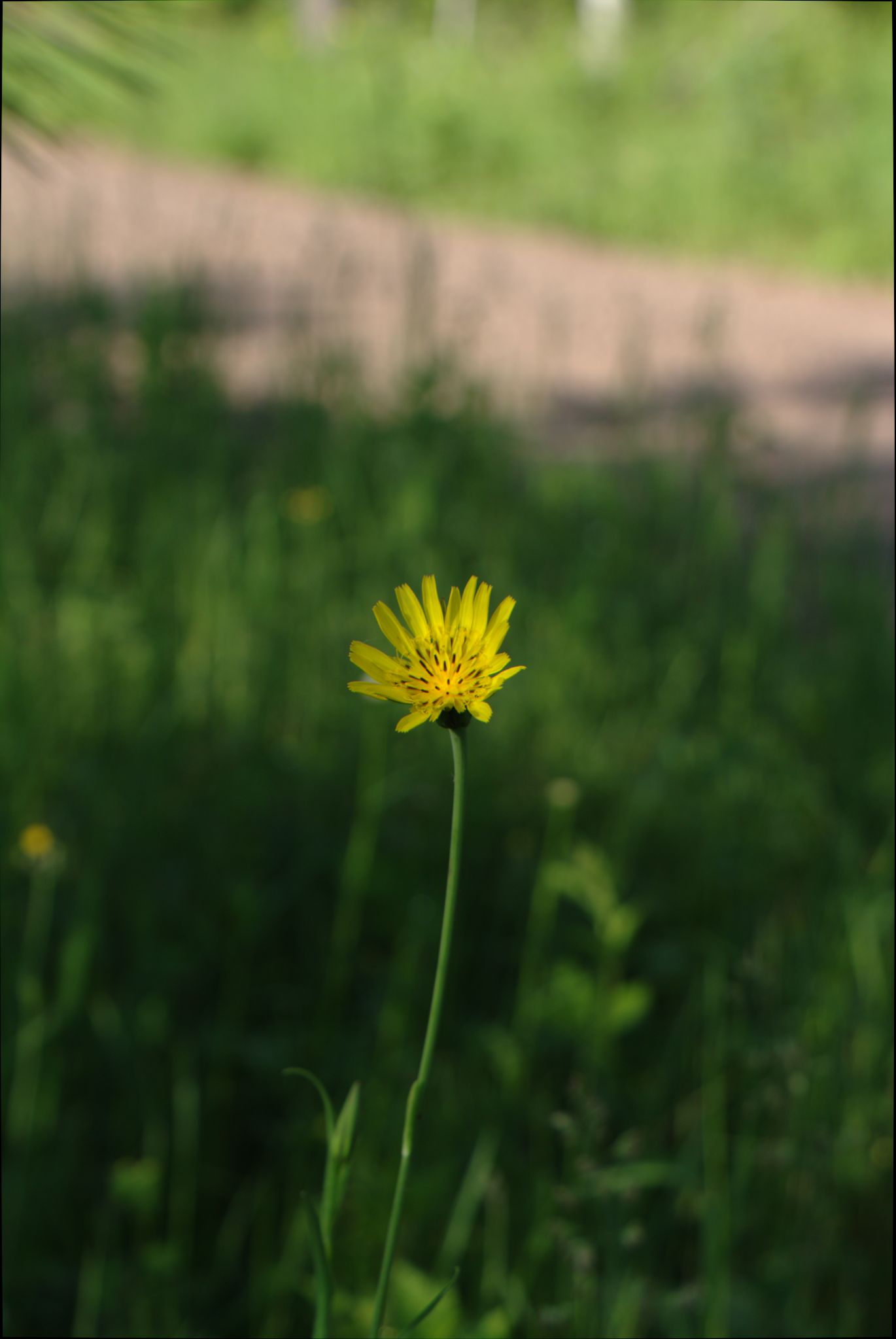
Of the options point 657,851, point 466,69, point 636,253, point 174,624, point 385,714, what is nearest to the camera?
point 385,714

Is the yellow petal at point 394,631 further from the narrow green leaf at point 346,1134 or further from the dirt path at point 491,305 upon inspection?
the dirt path at point 491,305

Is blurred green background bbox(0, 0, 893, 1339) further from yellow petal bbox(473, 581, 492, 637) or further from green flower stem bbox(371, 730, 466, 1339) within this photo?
yellow petal bbox(473, 581, 492, 637)

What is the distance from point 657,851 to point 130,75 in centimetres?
123

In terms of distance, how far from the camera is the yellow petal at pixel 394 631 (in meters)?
0.50

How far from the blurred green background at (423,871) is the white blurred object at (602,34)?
813cm

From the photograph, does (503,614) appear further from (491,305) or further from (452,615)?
(491,305)

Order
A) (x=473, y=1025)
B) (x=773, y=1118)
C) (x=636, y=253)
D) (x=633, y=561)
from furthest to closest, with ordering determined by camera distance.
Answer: (x=636, y=253), (x=633, y=561), (x=473, y=1025), (x=773, y=1118)

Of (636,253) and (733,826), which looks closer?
(733,826)

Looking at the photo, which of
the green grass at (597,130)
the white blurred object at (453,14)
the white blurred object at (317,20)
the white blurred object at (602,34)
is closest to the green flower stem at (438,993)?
the green grass at (597,130)

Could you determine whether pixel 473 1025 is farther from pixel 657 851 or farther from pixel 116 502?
pixel 116 502

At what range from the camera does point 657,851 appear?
1.80m

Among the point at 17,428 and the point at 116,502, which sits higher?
the point at 17,428

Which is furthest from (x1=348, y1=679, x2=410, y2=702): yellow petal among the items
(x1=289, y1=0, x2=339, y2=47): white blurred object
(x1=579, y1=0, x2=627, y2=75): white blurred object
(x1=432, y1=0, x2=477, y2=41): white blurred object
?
(x1=432, y1=0, x2=477, y2=41): white blurred object

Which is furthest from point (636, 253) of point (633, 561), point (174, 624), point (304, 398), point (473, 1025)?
point (473, 1025)
